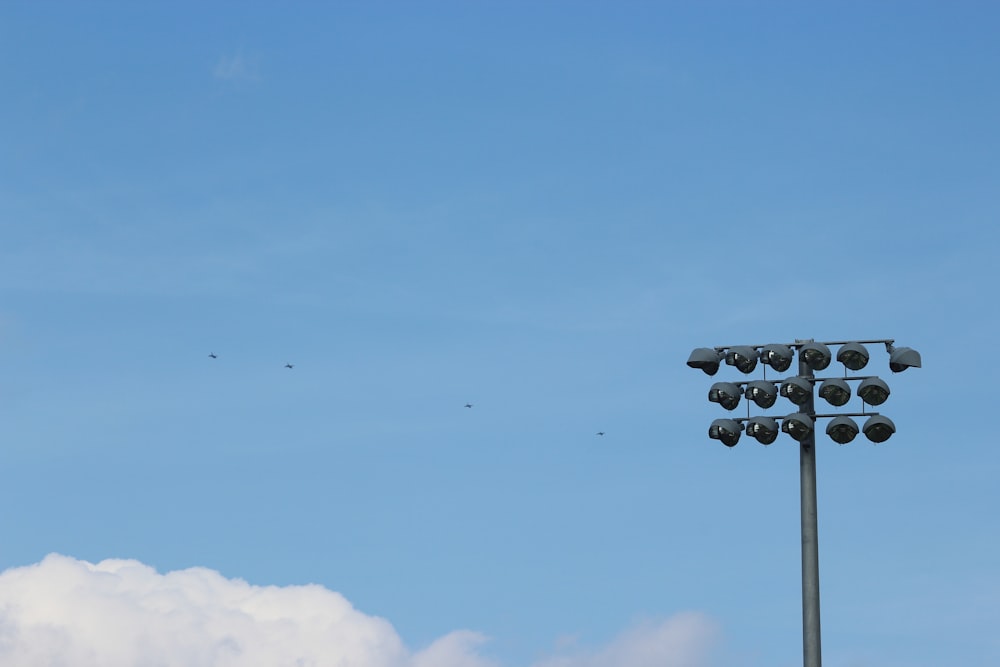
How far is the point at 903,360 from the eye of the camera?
123 ft

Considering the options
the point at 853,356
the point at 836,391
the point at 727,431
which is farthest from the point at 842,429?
the point at 727,431

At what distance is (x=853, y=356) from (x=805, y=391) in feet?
3.21

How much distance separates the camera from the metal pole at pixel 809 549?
121 feet

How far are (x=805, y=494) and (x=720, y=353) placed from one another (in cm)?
271

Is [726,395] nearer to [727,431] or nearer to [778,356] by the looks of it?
[727,431]

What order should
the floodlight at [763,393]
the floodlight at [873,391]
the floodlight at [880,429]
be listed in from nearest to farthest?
1. the floodlight at [880,429]
2. the floodlight at [873,391]
3. the floodlight at [763,393]

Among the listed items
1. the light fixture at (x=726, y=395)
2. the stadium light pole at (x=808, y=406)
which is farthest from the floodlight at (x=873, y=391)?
the light fixture at (x=726, y=395)

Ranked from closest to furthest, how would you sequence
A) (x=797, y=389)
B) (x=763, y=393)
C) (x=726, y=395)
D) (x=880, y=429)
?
(x=880, y=429), (x=797, y=389), (x=763, y=393), (x=726, y=395)

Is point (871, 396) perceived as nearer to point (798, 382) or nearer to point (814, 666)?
point (798, 382)

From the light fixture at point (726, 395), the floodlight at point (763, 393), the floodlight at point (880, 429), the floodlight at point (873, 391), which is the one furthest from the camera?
the light fixture at point (726, 395)

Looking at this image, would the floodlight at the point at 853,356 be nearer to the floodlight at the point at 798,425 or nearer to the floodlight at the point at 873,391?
the floodlight at the point at 873,391

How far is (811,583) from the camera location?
37.2 m

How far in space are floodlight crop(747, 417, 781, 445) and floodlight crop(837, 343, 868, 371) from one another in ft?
4.86

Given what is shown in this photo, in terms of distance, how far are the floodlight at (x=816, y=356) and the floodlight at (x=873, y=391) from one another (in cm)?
69
